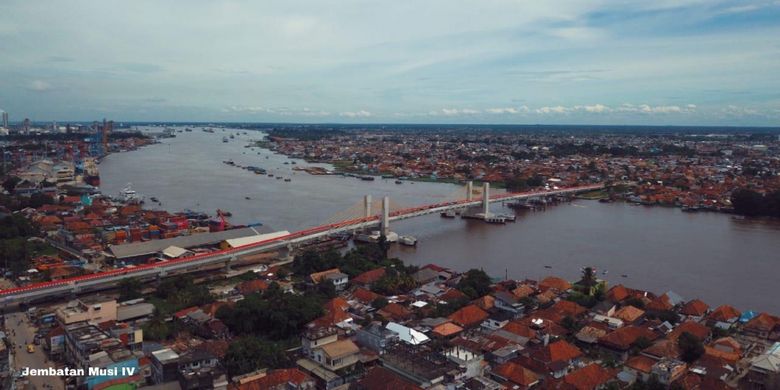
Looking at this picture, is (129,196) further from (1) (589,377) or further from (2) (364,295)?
(1) (589,377)

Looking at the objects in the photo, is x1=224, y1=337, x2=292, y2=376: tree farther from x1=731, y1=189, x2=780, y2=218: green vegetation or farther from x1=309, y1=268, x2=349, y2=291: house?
x1=731, y1=189, x2=780, y2=218: green vegetation

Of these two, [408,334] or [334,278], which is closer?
[408,334]

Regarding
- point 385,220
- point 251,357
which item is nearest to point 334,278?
point 251,357

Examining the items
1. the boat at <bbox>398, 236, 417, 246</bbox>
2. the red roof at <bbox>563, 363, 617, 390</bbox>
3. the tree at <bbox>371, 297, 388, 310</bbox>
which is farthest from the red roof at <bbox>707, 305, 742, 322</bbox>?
the boat at <bbox>398, 236, 417, 246</bbox>

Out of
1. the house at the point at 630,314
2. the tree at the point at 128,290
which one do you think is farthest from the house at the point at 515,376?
the tree at the point at 128,290

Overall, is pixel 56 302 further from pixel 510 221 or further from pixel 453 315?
pixel 510 221

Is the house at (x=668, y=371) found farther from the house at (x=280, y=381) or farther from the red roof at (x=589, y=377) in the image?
the house at (x=280, y=381)

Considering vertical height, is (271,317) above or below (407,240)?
above
